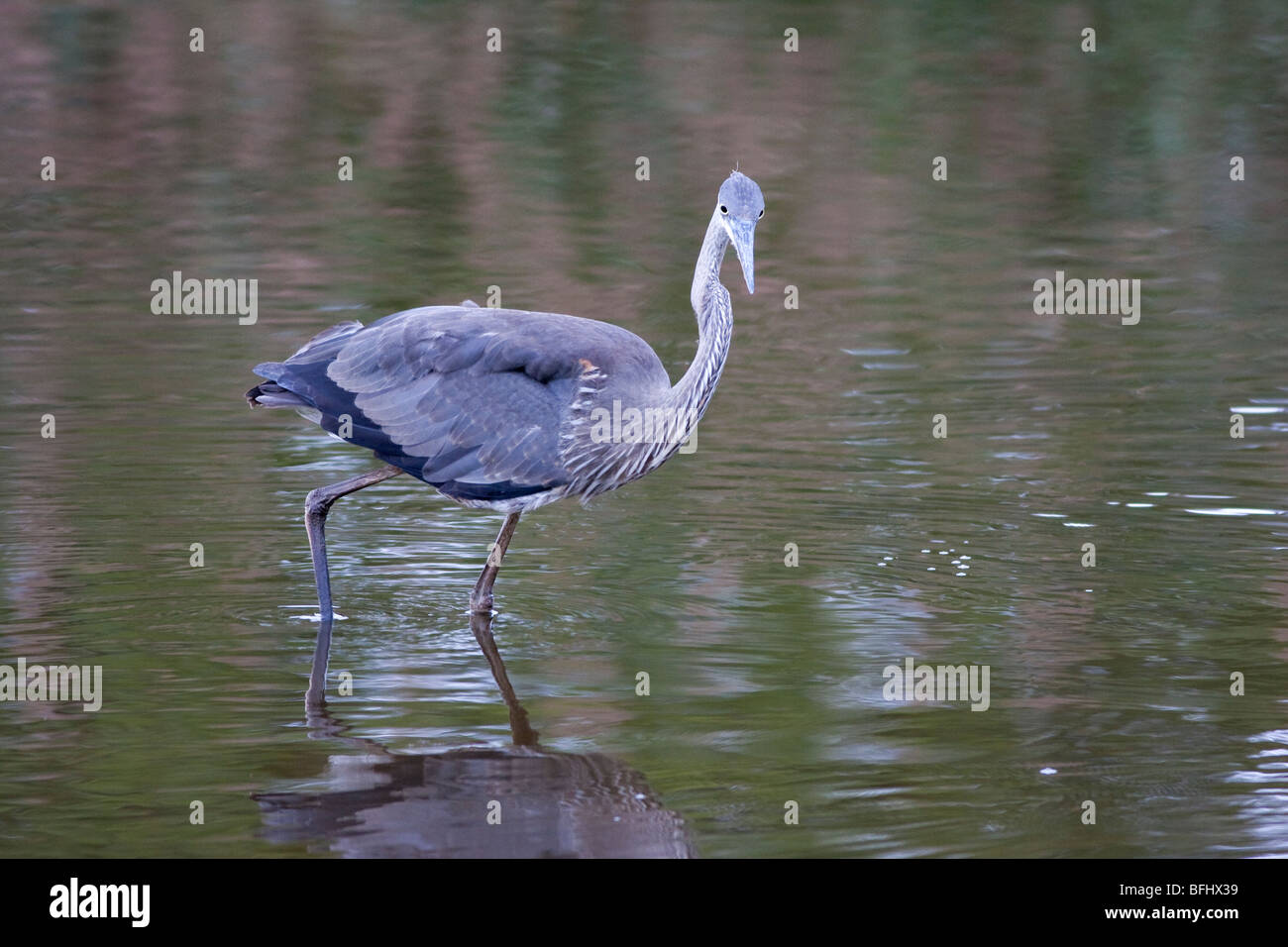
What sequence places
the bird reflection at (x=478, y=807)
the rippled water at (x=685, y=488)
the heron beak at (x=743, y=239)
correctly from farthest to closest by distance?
the heron beak at (x=743, y=239), the rippled water at (x=685, y=488), the bird reflection at (x=478, y=807)

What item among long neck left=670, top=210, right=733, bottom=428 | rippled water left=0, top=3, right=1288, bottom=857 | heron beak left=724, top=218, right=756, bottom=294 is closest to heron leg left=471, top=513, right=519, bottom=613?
rippled water left=0, top=3, right=1288, bottom=857

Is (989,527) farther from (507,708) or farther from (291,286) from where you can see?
(291,286)

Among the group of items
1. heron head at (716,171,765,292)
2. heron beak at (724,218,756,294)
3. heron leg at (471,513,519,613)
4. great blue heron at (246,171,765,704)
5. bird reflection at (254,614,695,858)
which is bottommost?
bird reflection at (254,614,695,858)

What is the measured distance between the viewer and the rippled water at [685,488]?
763 centimetres

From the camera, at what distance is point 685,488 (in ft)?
38.3

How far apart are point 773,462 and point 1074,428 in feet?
6.63

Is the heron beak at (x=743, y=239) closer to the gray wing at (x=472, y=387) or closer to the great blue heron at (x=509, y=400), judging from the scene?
the great blue heron at (x=509, y=400)

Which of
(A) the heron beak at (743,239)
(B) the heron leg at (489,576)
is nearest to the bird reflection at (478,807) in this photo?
(B) the heron leg at (489,576)

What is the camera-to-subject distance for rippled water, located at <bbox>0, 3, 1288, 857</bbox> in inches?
300

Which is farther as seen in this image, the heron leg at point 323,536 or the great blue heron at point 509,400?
the great blue heron at point 509,400

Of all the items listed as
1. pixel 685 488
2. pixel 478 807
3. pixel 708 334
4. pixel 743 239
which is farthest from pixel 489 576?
pixel 685 488

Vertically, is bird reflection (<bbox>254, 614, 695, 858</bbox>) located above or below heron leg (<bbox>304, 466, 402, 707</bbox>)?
below

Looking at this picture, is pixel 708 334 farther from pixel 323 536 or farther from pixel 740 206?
pixel 323 536

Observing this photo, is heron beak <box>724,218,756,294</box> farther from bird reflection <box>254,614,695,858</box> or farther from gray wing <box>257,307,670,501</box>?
bird reflection <box>254,614,695,858</box>
